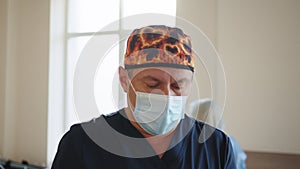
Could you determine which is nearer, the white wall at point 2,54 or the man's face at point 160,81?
the man's face at point 160,81

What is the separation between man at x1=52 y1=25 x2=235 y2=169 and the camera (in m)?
0.70

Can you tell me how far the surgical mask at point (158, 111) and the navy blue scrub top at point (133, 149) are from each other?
28 mm

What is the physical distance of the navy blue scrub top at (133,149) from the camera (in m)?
0.75

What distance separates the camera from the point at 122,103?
81cm

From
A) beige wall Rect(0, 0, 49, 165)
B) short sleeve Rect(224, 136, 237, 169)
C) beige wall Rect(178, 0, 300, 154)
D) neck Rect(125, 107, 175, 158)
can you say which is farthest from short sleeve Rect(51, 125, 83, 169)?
beige wall Rect(0, 0, 49, 165)

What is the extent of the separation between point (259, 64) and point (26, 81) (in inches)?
97.6

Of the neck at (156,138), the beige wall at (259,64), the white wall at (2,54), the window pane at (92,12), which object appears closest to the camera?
the neck at (156,138)

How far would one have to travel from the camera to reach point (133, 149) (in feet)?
2.52

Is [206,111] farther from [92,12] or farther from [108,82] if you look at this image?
[92,12]

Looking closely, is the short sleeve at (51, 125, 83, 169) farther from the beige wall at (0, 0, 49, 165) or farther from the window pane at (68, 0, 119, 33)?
the beige wall at (0, 0, 49, 165)

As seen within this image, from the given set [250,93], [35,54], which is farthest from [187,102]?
[35,54]

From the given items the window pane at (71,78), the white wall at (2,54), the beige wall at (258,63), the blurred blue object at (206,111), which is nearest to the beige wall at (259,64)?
the beige wall at (258,63)

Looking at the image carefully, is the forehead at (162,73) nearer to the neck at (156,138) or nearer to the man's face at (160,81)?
the man's face at (160,81)

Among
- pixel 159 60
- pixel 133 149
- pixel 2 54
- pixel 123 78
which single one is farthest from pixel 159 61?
pixel 2 54
